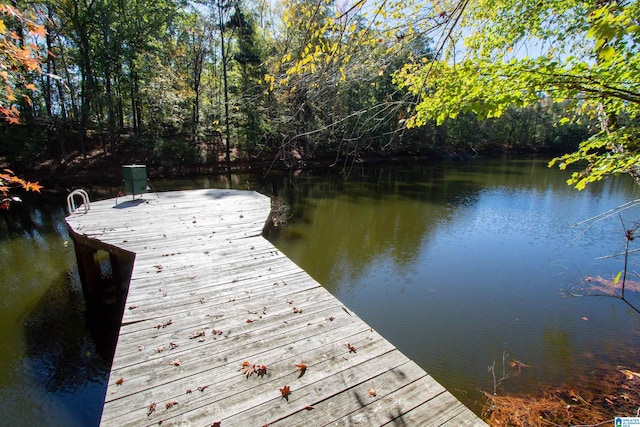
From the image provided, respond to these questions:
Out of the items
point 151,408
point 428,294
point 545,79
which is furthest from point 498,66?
point 428,294

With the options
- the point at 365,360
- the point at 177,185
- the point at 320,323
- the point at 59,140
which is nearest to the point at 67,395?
the point at 320,323

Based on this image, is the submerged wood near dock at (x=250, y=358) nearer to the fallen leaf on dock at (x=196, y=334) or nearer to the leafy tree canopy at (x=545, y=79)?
the fallen leaf on dock at (x=196, y=334)

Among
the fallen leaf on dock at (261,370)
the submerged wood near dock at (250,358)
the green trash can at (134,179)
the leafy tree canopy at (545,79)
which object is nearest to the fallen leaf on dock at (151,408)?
the submerged wood near dock at (250,358)

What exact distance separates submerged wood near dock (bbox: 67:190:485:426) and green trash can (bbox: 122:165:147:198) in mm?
3934

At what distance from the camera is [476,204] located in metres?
14.5

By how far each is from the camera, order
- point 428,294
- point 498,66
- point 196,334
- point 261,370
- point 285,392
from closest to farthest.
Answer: point 285,392 → point 261,370 → point 196,334 → point 498,66 → point 428,294

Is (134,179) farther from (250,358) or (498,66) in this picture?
(498,66)

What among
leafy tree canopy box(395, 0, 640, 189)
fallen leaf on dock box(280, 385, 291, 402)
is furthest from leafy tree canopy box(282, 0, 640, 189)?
fallen leaf on dock box(280, 385, 291, 402)

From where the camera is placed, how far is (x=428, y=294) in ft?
22.0

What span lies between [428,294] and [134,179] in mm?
7607

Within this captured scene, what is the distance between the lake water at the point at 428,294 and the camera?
4.45 metres

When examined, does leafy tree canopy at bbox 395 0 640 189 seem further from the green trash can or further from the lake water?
the green trash can

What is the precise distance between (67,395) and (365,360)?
4194 millimetres

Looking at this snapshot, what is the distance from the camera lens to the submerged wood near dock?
2098mm
